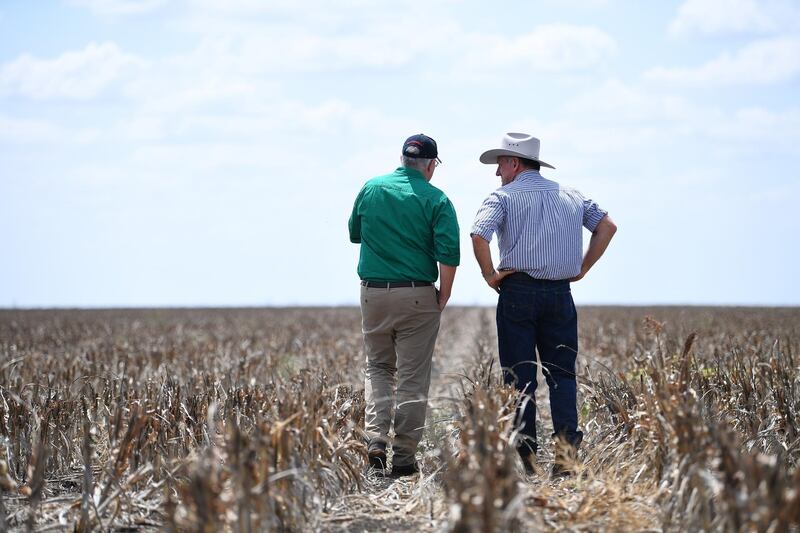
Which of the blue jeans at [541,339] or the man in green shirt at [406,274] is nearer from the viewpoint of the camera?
the blue jeans at [541,339]

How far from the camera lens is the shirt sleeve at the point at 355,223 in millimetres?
6266

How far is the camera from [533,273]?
580 cm

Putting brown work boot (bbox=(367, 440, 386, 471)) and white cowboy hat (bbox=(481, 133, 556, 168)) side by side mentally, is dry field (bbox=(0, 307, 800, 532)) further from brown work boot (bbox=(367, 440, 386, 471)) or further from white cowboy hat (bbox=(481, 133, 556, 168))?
white cowboy hat (bbox=(481, 133, 556, 168))

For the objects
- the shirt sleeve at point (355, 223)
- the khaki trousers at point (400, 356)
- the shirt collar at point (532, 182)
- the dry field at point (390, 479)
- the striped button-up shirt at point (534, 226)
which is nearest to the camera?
the dry field at point (390, 479)

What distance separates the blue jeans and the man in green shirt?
0.47 m

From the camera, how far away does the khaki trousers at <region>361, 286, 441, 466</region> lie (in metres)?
6.02

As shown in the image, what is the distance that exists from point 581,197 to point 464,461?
2660 millimetres

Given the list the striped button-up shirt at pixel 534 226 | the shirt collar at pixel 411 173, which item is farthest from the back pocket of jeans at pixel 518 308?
the shirt collar at pixel 411 173

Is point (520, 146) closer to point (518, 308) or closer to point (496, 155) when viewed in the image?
point (496, 155)

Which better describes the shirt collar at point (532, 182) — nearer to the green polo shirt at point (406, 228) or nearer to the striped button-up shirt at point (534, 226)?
the striped button-up shirt at point (534, 226)

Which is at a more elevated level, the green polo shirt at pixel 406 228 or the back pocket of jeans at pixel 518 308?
the green polo shirt at pixel 406 228

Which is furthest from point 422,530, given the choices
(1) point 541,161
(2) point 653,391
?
(1) point 541,161

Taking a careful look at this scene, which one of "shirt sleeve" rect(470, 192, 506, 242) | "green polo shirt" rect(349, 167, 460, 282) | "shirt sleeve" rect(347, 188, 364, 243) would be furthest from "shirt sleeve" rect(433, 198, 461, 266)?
"shirt sleeve" rect(347, 188, 364, 243)

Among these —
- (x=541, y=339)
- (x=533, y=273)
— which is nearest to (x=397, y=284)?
(x=533, y=273)
